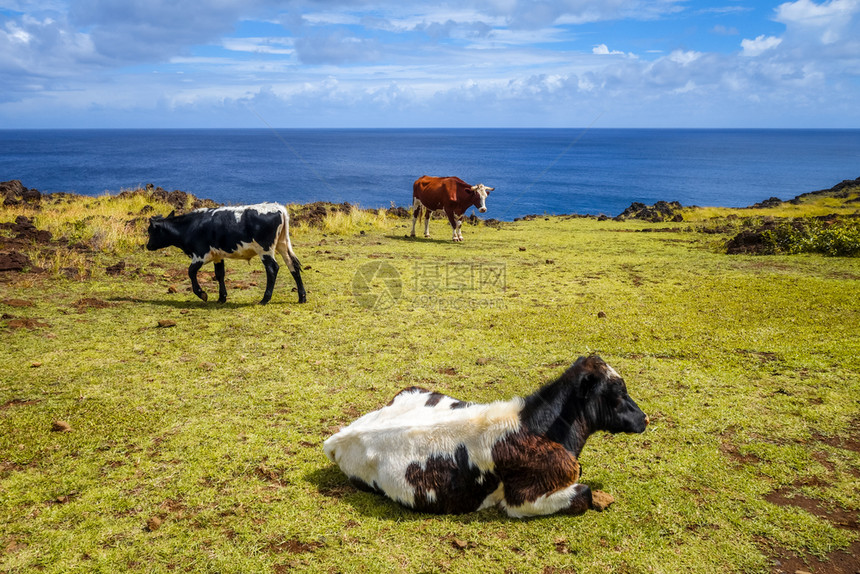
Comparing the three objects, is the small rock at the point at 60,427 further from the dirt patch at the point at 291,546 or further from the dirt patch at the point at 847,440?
the dirt patch at the point at 847,440

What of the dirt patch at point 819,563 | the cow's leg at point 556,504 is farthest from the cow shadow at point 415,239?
the dirt patch at point 819,563

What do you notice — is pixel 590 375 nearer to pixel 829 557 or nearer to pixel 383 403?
pixel 829 557

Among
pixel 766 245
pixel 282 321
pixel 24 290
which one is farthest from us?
pixel 766 245

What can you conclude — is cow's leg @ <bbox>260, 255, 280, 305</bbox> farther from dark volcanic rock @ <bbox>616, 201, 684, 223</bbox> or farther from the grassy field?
dark volcanic rock @ <bbox>616, 201, 684, 223</bbox>

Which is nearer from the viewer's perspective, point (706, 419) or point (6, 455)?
point (6, 455)

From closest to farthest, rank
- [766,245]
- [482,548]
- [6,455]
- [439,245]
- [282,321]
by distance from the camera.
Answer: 1. [482,548]
2. [6,455]
3. [282,321]
4. [766,245]
5. [439,245]

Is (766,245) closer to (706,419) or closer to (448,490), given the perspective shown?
(706,419)

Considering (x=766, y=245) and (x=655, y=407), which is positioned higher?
(x=766, y=245)

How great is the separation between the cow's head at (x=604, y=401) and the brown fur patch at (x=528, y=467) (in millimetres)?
492

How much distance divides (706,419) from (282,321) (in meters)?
6.39

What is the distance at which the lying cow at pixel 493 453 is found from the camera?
4.09m

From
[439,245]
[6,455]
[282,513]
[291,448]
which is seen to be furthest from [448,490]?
[439,245]

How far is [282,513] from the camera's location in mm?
4172

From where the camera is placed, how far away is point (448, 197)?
18.7 m
